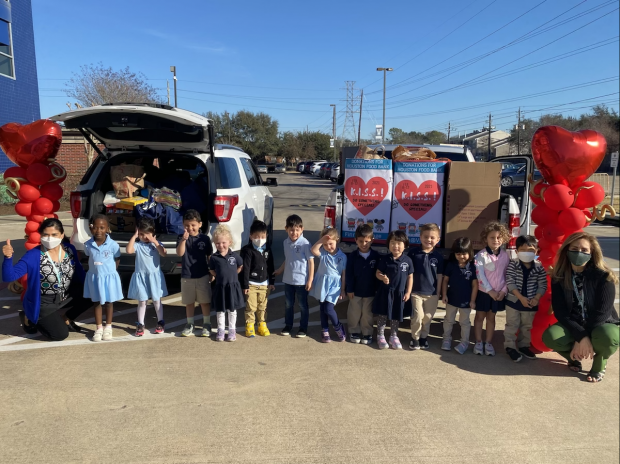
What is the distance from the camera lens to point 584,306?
370cm

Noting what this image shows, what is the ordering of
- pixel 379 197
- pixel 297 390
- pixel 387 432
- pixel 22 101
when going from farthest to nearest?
1. pixel 22 101
2. pixel 379 197
3. pixel 297 390
4. pixel 387 432

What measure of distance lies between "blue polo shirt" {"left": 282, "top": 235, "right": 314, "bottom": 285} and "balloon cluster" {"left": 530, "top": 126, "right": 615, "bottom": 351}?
2.28 m

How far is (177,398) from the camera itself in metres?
3.42

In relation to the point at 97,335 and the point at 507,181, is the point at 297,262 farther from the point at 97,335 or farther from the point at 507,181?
the point at 507,181

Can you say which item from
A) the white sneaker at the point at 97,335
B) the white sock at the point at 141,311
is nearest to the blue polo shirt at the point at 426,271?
the white sock at the point at 141,311

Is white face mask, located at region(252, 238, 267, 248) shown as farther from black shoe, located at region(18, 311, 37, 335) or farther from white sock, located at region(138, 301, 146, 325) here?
black shoe, located at region(18, 311, 37, 335)

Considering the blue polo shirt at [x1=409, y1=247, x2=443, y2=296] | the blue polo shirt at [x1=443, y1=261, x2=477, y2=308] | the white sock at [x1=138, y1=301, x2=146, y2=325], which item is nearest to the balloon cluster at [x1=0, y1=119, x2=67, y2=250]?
the white sock at [x1=138, y1=301, x2=146, y2=325]

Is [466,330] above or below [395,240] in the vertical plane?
below

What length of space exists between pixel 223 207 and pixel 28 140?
88.2 inches

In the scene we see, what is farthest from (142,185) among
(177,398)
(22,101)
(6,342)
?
(22,101)

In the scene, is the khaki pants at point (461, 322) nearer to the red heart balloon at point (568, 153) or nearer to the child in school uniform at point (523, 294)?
the child in school uniform at point (523, 294)

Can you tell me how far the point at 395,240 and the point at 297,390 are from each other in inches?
69.5

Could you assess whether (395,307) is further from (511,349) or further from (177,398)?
(177,398)

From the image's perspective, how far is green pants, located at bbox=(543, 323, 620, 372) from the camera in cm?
354
